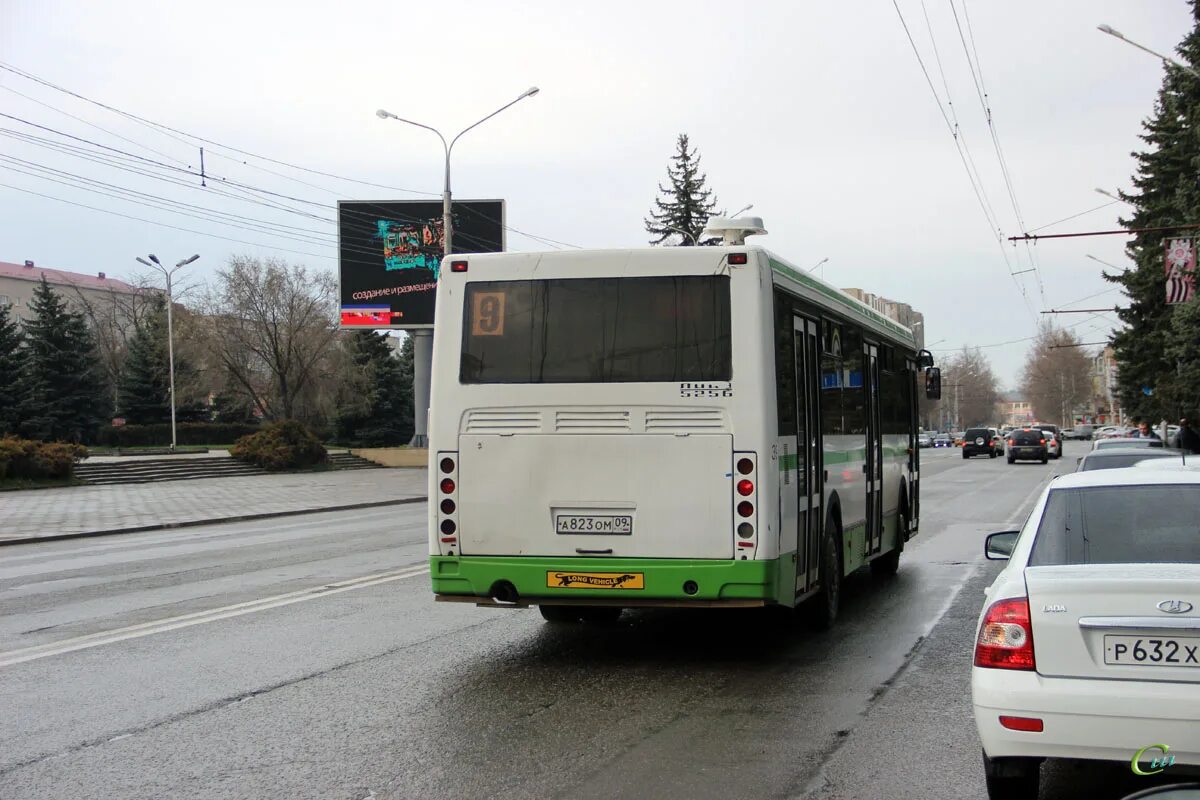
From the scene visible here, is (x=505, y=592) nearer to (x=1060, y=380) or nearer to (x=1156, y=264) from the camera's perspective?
(x=1156, y=264)

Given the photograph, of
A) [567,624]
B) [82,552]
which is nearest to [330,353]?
[82,552]

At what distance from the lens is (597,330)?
8164 mm

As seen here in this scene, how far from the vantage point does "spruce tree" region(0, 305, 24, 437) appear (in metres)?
59.8

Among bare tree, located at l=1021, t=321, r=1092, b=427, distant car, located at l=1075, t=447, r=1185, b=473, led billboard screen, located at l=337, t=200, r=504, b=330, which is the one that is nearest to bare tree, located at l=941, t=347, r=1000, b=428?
bare tree, located at l=1021, t=321, r=1092, b=427

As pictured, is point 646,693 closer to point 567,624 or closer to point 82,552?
point 567,624

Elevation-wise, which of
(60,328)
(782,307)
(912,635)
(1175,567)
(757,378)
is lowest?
(912,635)

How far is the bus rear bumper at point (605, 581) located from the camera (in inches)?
304

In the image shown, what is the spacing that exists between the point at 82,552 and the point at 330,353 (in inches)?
1879

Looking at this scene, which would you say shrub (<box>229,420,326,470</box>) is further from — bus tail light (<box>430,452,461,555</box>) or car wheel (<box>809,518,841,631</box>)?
bus tail light (<box>430,452,461,555</box>)

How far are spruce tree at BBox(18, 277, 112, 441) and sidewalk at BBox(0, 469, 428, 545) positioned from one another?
82.1 ft

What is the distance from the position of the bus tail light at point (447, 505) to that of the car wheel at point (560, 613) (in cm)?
215

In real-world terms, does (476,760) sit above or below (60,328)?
below

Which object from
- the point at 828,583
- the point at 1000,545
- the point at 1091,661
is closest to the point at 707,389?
the point at 1000,545

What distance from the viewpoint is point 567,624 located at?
1008cm
